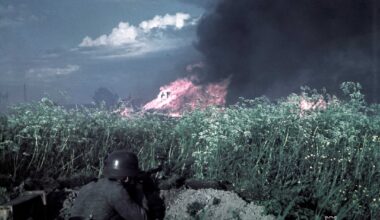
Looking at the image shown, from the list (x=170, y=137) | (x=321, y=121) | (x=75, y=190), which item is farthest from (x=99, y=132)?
(x=321, y=121)

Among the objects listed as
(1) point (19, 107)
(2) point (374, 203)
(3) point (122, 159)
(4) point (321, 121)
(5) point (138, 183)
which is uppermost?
(1) point (19, 107)

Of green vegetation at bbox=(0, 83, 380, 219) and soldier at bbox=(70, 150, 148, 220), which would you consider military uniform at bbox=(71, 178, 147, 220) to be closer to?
soldier at bbox=(70, 150, 148, 220)

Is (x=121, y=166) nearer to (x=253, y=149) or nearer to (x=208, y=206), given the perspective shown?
(x=208, y=206)

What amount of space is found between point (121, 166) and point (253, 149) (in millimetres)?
3635

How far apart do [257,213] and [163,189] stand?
2015mm

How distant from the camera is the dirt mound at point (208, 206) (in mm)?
6539

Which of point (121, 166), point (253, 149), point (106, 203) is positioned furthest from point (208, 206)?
point (253, 149)

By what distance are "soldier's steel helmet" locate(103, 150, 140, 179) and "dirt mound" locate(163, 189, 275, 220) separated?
1.28 metres

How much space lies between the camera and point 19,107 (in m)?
9.70

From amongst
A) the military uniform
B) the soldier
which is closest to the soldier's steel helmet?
the soldier

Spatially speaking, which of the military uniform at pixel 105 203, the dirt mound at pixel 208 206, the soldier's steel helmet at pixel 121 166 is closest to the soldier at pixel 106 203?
the military uniform at pixel 105 203

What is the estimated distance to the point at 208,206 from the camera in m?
6.85

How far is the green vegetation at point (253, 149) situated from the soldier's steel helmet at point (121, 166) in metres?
2.17

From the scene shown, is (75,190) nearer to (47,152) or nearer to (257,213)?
(47,152)
